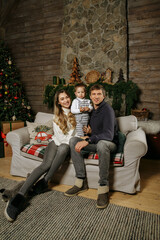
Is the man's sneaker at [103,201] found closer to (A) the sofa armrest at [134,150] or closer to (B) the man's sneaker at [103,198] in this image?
(B) the man's sneaker at [103,198]

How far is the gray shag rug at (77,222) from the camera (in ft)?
4.68

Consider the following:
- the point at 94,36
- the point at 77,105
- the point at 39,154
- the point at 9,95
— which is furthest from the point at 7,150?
the point at 94,36

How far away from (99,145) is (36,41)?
13.2 ft

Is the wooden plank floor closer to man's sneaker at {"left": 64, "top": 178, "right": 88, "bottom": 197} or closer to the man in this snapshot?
man's sneaker at {"left": 64, "top": 178, "right": 88, "bottom": 197}

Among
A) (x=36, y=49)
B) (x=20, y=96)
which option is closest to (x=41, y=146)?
(x=20, y=96)

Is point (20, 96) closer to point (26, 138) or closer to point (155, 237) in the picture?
point (26, 138)

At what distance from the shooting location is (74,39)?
428 centimetres

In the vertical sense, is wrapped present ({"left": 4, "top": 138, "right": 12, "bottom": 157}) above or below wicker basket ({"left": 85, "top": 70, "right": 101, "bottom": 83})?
below

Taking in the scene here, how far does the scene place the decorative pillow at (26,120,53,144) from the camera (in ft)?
8.32

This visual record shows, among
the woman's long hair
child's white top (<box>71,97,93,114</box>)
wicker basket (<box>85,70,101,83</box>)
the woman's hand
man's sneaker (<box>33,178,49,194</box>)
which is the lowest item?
man's sneaker (<box>33,178,49,194</box>)

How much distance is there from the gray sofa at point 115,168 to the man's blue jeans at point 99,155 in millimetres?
115

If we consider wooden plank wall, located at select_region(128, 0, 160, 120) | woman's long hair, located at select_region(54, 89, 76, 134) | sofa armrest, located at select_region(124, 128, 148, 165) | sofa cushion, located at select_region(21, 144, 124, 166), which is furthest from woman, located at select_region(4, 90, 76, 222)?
wooden plank wall, located at select_region(128, 0, 160, 120)

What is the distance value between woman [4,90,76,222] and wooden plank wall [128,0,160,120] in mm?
2278

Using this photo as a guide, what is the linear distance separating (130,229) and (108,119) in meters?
1.05
